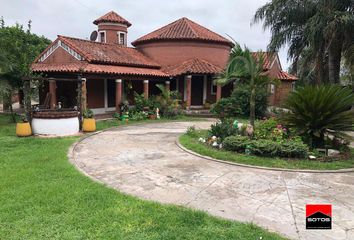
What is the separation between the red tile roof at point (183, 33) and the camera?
75.5ft

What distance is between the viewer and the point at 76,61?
59.8 ft

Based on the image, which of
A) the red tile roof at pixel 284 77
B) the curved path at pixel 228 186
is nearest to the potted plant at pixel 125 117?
the curved path at pixel 228 186

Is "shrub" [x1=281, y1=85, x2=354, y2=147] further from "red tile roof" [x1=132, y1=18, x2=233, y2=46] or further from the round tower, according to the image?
the round tower

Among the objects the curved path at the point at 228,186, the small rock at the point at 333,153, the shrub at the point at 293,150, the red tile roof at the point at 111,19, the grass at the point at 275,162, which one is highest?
the red tile roof at the point at 111,19

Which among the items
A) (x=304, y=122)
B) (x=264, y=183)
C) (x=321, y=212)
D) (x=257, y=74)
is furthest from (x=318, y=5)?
(x=321, y=212)

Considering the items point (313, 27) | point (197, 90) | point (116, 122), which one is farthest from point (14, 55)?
point (313, 27)

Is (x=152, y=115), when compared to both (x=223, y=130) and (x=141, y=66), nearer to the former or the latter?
(x=141, y=66)

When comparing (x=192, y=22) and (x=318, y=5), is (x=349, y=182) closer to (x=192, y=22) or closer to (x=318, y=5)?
(x=318, y=5)

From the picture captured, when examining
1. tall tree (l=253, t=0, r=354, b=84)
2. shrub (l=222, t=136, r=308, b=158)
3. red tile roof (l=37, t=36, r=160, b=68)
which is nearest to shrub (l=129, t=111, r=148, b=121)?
red tile roof (l=37, t=36, r=160, b=68)

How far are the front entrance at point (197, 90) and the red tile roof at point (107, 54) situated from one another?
307cm

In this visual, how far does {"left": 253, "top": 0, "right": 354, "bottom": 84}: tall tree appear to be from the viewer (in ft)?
51.0

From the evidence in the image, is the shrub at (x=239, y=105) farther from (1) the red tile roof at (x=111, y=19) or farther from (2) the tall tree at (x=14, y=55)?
(1) the red tile roof at (x=111, y=19)

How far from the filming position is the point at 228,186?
6.21 m

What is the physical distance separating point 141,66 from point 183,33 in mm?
4810
